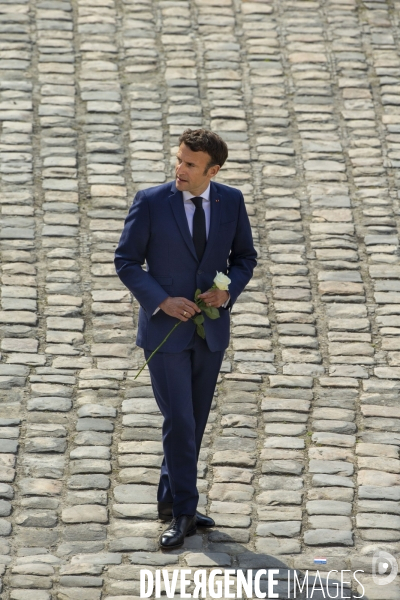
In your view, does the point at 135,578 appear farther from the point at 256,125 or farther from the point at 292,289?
the point at 256,125

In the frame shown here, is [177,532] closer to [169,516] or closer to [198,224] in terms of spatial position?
[169,516]

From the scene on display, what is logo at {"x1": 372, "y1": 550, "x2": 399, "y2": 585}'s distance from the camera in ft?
17.7

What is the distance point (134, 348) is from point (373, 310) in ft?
6.14

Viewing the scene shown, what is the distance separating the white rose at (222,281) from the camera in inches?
211

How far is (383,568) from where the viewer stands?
550 centimetres

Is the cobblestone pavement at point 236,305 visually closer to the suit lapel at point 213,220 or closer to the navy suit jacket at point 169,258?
the navy suit jacket at point 169,258

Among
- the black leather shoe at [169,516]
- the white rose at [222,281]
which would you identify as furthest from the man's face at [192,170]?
the black leather shoe at [169,516]

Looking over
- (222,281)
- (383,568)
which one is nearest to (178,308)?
(222,281)

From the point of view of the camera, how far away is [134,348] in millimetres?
7629

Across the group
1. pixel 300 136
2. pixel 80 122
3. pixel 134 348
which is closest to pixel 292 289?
pixel 134 348

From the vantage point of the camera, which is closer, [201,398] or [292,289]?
[201,398]

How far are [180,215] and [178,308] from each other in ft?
1.61

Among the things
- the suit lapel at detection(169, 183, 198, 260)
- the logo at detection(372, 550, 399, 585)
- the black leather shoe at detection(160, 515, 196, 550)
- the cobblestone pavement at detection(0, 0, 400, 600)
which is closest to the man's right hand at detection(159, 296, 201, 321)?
the suit lapel at detection(169, 183, 198, 260)

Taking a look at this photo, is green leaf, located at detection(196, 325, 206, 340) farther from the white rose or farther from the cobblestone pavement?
the cobblestone pavement
